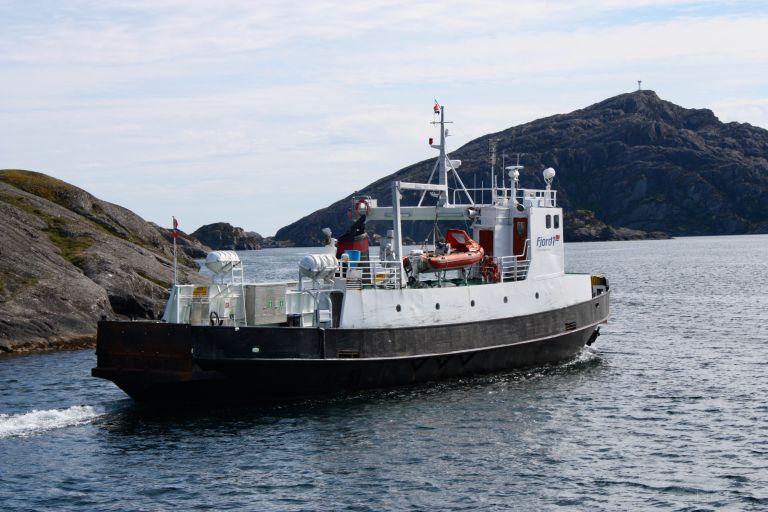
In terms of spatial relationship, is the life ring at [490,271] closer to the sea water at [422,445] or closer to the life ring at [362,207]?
the sea water at [422,445]

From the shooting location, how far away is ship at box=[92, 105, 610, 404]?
22.4 metres

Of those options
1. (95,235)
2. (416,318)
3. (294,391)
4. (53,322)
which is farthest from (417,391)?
(95,235)

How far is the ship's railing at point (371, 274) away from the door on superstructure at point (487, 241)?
4.92 meters

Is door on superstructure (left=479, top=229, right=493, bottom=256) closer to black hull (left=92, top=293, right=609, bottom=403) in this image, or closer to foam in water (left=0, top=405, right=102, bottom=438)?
black hull (left=92, top=293, right=609, bottom=403)

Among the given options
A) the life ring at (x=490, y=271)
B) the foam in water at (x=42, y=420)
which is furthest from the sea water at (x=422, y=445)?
the life ring at (x=490, y=271)

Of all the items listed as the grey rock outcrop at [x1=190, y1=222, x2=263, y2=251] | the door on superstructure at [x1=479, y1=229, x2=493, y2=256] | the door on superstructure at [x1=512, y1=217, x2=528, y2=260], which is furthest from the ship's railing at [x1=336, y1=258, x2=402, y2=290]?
the grey rock outcrop at [x1=190, y1=222, x2=263, y2=251]

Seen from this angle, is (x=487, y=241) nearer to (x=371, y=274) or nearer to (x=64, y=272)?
(x=371, y=274)

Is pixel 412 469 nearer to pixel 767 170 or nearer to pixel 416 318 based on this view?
pixel 416 318

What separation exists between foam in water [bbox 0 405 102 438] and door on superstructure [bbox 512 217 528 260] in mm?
14607

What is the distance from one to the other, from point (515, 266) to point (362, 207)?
541cm

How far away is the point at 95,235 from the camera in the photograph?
154 feet

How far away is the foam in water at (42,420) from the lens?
69.8 feet

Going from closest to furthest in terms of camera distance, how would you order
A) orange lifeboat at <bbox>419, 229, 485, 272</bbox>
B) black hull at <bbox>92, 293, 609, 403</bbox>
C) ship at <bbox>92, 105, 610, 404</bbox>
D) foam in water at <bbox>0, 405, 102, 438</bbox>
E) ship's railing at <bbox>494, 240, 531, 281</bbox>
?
foam in water at <bbox>0, 405, 102, 438</bbox> → black hull at <bbox>92, 293, 609, 403</bbox> → ship at <bbox>92, 105, 610, 404</bbox> → orange lifeboat at <bbox>419, 229, 485, 272</bbox> → ship's railing at <bbox>494, 240, 531, 281</bbox>

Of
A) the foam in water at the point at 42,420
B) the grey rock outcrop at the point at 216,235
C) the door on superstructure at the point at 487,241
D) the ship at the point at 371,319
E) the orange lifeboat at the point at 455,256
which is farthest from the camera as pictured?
the grey rock outcrop at the point at 216,235
